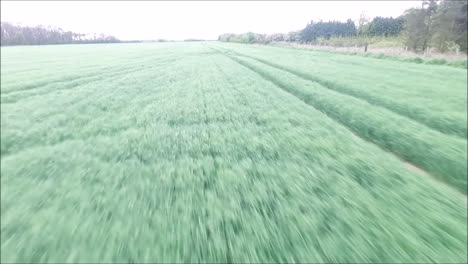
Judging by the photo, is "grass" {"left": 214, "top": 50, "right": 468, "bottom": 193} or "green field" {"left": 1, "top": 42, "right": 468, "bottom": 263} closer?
"green field" {"left": 1, "top": 42, "right": 468, "bottom": 263}

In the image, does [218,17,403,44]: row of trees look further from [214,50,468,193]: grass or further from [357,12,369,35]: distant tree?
[214,50,468,193]: grass

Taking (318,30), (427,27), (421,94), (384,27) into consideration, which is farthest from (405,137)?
(318,30)

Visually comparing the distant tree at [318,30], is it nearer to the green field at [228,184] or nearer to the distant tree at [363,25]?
the distant tree at [363,25]

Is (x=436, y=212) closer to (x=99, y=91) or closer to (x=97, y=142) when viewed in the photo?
(x=97, y=142)

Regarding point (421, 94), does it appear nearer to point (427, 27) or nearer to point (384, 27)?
point (427, 27)

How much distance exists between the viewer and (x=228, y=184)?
4551 millimetres

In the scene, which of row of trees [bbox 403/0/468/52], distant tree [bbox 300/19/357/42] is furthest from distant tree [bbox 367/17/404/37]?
distant tree [bbox 300/19/357/42]

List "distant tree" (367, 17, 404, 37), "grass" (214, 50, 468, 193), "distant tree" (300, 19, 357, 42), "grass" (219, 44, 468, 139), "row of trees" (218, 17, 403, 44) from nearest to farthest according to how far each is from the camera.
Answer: "grass" (214, 50, 468, 193) < "grass" (219, 44, 468, 139) < "distant tree" (367, 17, 404, 37) < "row of trees" (218, 17, 403, 44) < "distant tree" (300, 19, 357, 42)

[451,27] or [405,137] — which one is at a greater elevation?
[451,27]

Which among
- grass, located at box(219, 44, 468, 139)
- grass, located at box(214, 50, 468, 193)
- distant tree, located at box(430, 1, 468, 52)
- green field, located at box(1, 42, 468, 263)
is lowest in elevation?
grass, located at box(214, 50, 468, 193)

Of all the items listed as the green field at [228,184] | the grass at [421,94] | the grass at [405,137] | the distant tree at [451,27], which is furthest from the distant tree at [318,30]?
the green field at [228,184]

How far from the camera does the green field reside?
3051mm

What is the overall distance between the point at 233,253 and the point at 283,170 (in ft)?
8.40

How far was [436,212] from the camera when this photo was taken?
4.04 metres
